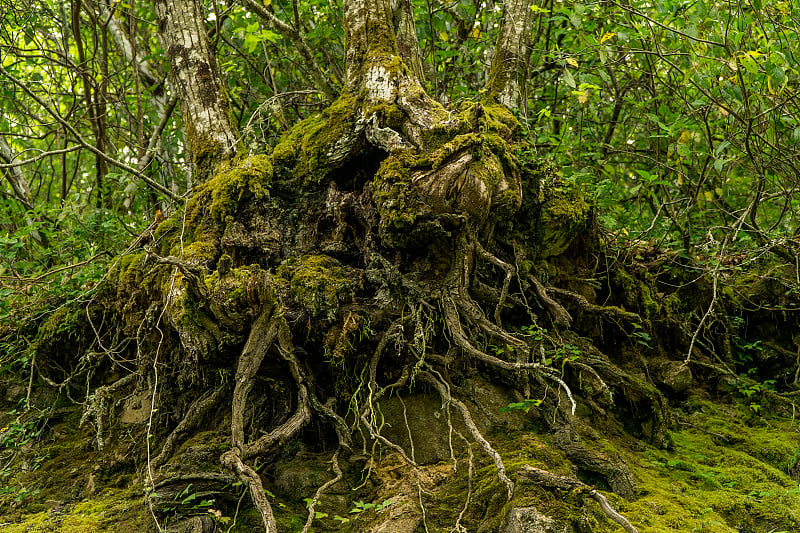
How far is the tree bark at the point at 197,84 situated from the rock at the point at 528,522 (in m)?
3.04

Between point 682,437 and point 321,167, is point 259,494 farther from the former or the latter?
point 682,437

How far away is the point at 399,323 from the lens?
342 centimetres

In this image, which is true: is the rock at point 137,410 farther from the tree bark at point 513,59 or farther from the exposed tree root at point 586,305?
the tree bark at point 513,59

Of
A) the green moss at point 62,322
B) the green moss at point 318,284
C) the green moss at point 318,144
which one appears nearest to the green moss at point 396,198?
the green moss at point 318,284

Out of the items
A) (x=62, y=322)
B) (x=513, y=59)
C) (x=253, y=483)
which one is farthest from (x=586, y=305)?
(x=62, y=322)

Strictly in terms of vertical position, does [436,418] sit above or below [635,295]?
below

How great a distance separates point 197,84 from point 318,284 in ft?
6.79

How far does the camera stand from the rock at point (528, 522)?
2465 millimetres

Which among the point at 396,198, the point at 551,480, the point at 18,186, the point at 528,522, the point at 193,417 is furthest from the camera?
the point at 18,186

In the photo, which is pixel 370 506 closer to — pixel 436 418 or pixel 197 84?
pixel 436 418

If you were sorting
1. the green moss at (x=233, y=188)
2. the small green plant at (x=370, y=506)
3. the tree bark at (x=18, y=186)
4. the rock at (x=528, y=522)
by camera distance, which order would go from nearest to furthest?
the rock at (x=528, y=522)
the small green plant at (x=370, y=506)
the green moss at (x=233, y=188)
the tree bark at (x=18, y=186)

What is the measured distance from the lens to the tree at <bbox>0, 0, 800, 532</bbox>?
3.04m

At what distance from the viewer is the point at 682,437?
390cm

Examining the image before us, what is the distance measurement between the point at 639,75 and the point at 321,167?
4.62 metres
